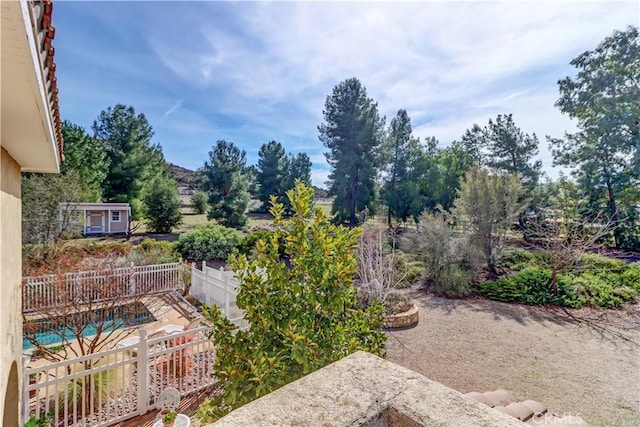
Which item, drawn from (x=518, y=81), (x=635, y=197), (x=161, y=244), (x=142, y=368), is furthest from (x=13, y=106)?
(x=635, y=197)

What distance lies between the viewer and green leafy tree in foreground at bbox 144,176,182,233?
22.0 m

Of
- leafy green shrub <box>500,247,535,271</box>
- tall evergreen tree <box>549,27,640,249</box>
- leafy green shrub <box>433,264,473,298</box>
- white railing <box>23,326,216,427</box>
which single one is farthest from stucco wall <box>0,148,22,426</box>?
tall evergreen tree <box>549,27,640,249</box>

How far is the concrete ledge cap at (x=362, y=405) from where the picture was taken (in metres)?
1.11

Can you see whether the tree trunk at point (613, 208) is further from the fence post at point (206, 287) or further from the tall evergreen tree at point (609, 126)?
the fence post at point (206, 287)

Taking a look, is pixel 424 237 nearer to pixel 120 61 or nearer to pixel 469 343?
pixel 469 343

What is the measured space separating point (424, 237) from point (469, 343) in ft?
17.7

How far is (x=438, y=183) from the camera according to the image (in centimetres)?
2295

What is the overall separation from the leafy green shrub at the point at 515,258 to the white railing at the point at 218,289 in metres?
11.0

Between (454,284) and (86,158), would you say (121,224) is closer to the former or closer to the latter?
(86,158)

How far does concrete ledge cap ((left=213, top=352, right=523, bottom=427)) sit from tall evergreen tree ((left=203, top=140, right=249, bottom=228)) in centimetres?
2378

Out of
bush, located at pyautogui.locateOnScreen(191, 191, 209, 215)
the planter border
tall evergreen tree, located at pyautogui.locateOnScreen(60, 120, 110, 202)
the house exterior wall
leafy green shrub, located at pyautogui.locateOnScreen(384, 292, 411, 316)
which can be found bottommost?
the planter border

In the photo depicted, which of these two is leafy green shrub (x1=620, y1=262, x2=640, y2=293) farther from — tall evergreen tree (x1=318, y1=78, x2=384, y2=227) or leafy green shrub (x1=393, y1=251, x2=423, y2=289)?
tall evergreen tree (x1=318, y1=78, x2=384, y2=227)

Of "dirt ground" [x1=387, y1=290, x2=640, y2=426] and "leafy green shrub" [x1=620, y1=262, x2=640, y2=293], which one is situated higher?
"leafy green shrub" [x1=620, y1=262, x2=640, y2=293]

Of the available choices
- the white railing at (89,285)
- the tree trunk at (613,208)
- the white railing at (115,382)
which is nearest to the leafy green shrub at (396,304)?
the white railing at (115,382)
